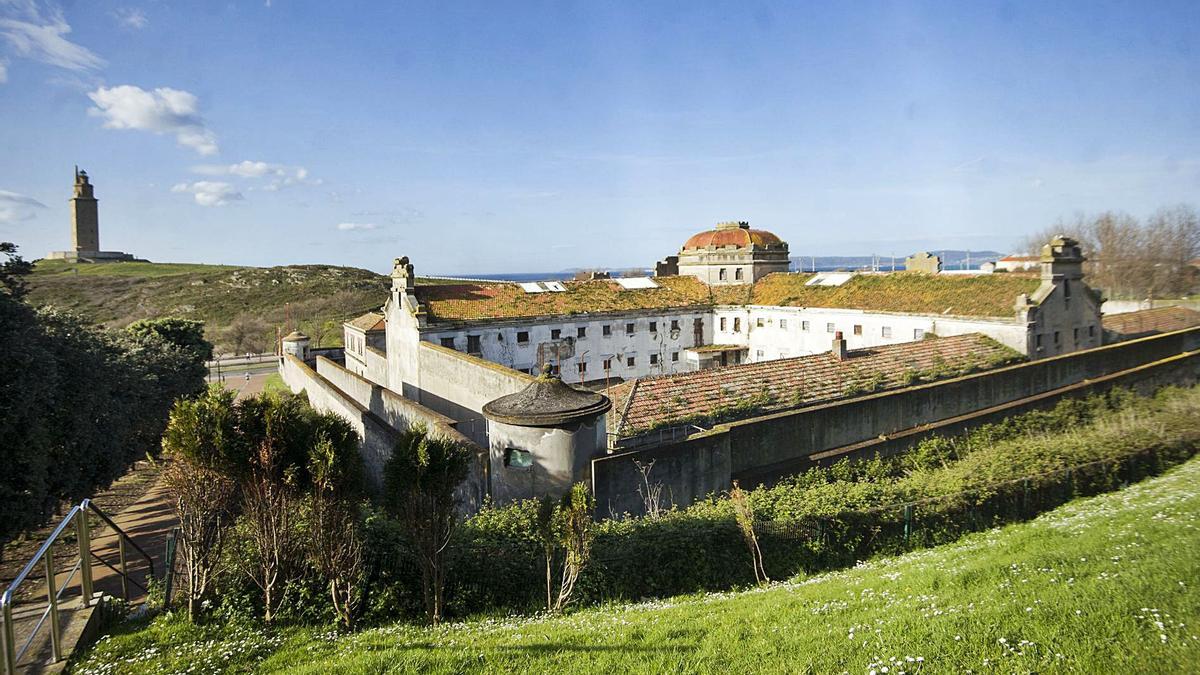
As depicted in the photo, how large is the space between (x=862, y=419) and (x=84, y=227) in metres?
146

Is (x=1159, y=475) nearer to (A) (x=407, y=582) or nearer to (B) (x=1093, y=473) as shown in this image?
(B) (x=1093, y=473)

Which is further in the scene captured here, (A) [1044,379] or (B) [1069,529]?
(A) [1044,379]

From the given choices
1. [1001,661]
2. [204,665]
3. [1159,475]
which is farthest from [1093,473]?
[204,665]

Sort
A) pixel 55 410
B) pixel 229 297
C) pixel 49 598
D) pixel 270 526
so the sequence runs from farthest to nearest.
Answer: pixel 229 297, pixel 55 410, pixel 270 526, pixel 49 598

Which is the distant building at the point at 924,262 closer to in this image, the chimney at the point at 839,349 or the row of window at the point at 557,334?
the row of window at the point at 557,334

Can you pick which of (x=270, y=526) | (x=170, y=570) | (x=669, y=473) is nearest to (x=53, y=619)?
(x=170, y=570)

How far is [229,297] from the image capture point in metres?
88.5

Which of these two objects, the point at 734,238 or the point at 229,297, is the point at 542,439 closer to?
the point at 734,238

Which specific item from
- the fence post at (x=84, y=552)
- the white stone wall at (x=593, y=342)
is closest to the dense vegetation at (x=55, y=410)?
the fence post at (x=84, y=552)

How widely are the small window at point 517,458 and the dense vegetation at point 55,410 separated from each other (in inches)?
415

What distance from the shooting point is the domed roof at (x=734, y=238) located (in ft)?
148

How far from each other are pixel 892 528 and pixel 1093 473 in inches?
285

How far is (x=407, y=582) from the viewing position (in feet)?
28.9

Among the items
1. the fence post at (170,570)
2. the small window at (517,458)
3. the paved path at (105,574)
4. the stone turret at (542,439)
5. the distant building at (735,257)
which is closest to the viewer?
the paved path at (105,574)
